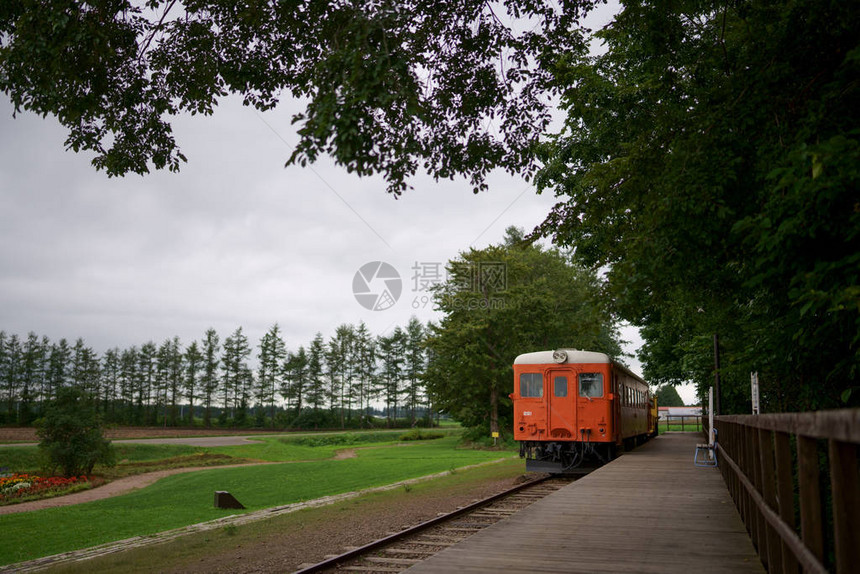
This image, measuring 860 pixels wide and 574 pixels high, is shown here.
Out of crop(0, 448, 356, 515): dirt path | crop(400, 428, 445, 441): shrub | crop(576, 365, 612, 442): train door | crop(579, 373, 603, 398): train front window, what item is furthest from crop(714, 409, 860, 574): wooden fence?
crop(400, 428, 445, 441): shrub

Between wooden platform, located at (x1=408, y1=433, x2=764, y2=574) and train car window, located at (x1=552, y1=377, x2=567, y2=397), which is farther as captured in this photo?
train car window, located at (x1=552, y1=377, x2=567, y2=397)

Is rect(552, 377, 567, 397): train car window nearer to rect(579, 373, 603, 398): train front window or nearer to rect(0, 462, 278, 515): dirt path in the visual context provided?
rect(579, 373, 603, 398): train front window

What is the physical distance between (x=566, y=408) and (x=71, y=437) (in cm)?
2022

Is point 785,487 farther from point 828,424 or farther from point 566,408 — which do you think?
point 566,408

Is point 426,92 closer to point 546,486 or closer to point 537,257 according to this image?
point 546,486

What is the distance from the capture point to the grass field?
550 inches

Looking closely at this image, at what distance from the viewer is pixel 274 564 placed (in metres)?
8.91

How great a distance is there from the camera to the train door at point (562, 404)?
56.0 ft

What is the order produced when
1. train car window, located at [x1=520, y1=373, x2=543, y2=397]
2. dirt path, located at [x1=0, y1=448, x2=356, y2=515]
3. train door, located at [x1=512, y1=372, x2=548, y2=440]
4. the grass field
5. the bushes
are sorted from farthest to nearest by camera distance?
the bushes → dirt path, located at [x1=0, y1=448, x2=356, y2=515] → train car window, located at [x1=520, y1=373, x2=543, y2=397] → train door, located at [x1=512, y1=372, x2=548, y2=440] → the grass field

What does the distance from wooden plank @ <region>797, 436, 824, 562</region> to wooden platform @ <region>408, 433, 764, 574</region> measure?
268 cm

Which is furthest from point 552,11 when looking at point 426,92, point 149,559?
point 149,559

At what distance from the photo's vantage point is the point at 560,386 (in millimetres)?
17406

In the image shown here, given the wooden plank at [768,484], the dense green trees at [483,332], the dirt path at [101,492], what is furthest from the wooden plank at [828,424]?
the dense green trees at [483,332]

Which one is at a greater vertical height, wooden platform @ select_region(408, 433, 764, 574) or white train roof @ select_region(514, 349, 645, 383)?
white train roof @ select_region(514, 349, 645, 383)
